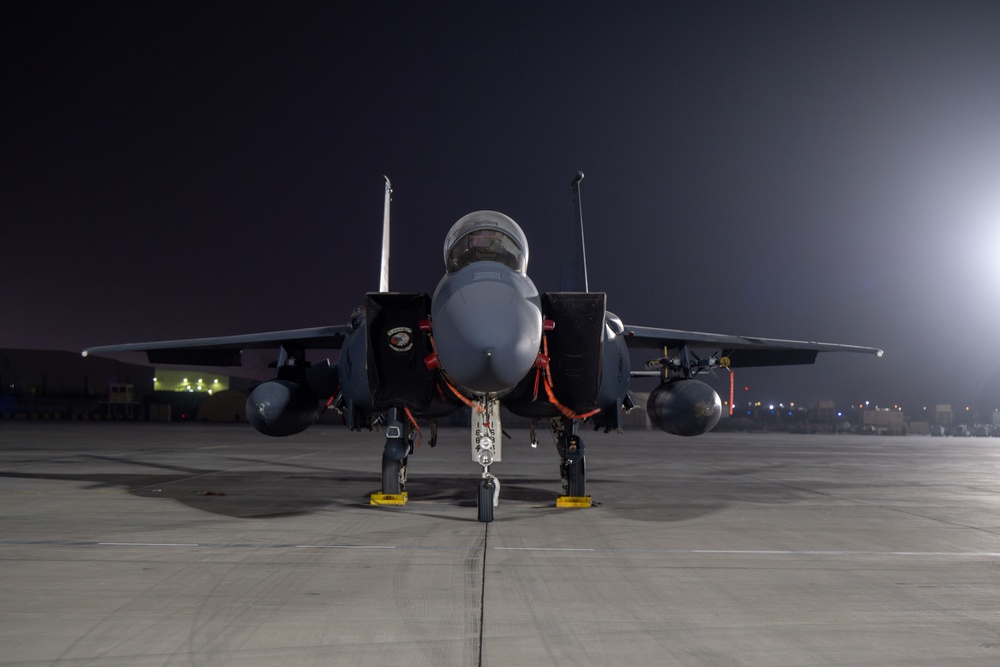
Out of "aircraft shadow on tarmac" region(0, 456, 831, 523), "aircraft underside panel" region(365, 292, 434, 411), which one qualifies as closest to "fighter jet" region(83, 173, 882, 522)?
"aircraft underside panel" region(365, 292, 434, 411)

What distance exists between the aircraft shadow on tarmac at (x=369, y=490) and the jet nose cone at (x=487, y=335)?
10.3 ft

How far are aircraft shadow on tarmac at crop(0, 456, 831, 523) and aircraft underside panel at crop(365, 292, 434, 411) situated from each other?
2150 millimetres

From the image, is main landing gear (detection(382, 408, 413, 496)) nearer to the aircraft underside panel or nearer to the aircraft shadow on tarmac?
the aircraft shadow on tarmac

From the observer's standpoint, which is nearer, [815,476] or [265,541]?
[265,541]

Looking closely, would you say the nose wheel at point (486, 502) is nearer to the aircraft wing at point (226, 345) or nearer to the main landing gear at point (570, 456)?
the main landing gear at point (570, 456)

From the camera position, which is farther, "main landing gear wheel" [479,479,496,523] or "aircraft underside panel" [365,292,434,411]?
"main landing gear wheel" [479,479,496,523]

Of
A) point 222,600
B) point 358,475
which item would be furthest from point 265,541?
point 358,475

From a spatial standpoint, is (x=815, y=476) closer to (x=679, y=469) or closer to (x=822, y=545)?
(x=679, y=469)

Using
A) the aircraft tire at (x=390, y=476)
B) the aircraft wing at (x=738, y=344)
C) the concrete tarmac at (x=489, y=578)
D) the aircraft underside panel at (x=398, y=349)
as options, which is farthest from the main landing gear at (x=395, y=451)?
the aircraft wing at (x=738, y=344)

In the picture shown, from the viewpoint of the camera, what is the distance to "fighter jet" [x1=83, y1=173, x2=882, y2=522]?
688cm

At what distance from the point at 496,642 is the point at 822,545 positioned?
4.50 metres

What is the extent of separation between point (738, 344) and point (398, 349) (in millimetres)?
6203

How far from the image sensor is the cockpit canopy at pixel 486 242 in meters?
7.88

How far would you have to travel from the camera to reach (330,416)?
214 ft
